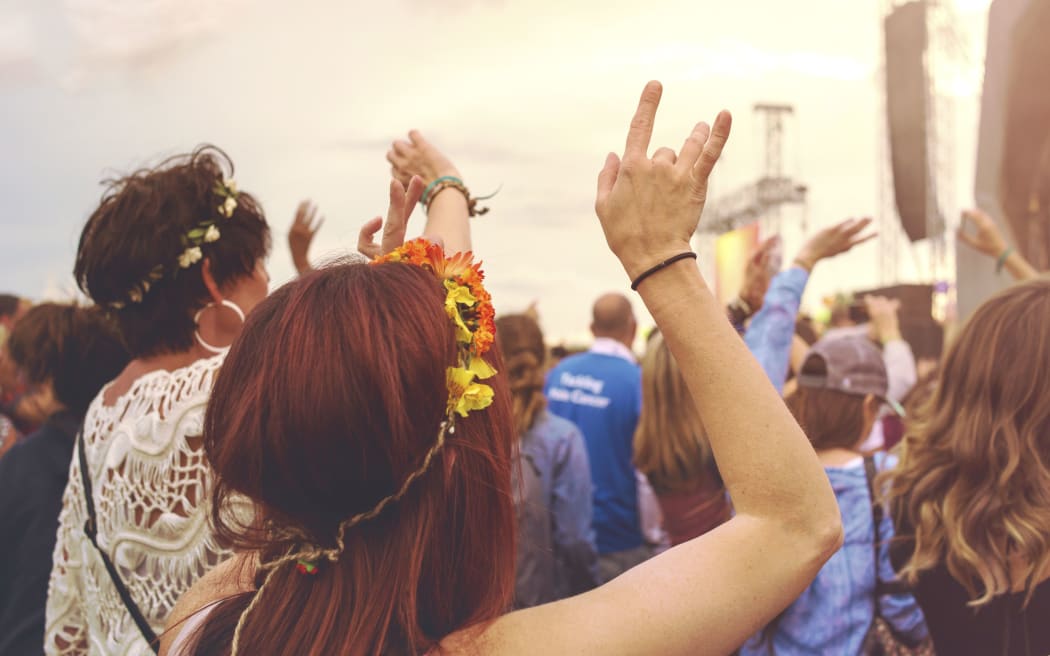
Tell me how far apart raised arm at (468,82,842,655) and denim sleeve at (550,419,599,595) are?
232 centimetres

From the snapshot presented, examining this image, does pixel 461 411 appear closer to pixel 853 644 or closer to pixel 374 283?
pixel 374 283

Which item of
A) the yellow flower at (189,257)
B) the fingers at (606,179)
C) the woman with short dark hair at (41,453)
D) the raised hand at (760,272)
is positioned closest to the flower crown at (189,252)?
the yellow flower at (189,257)

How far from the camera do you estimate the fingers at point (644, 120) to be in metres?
1.05

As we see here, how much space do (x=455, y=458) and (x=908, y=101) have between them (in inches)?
196

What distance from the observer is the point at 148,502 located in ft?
5.87

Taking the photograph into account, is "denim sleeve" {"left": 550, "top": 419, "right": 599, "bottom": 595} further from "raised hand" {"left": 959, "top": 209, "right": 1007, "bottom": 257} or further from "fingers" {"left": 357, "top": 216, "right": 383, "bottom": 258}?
"fingers" {"left": 357, "top": 216, "right": 383, "bottom": 258}

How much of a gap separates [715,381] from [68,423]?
7.15 ft

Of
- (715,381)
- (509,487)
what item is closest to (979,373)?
(715,381)

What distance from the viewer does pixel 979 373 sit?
1875mm

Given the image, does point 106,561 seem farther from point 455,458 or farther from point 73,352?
point 455,458

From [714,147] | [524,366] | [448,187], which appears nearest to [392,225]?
[448,187]

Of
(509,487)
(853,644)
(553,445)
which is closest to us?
(509,487)

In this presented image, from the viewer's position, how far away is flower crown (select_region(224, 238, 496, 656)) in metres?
1.06

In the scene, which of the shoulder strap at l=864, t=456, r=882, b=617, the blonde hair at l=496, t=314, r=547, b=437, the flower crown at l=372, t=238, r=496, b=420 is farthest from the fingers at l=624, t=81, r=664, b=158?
the blonde hair at l=496, t=314, r=547, b=437
